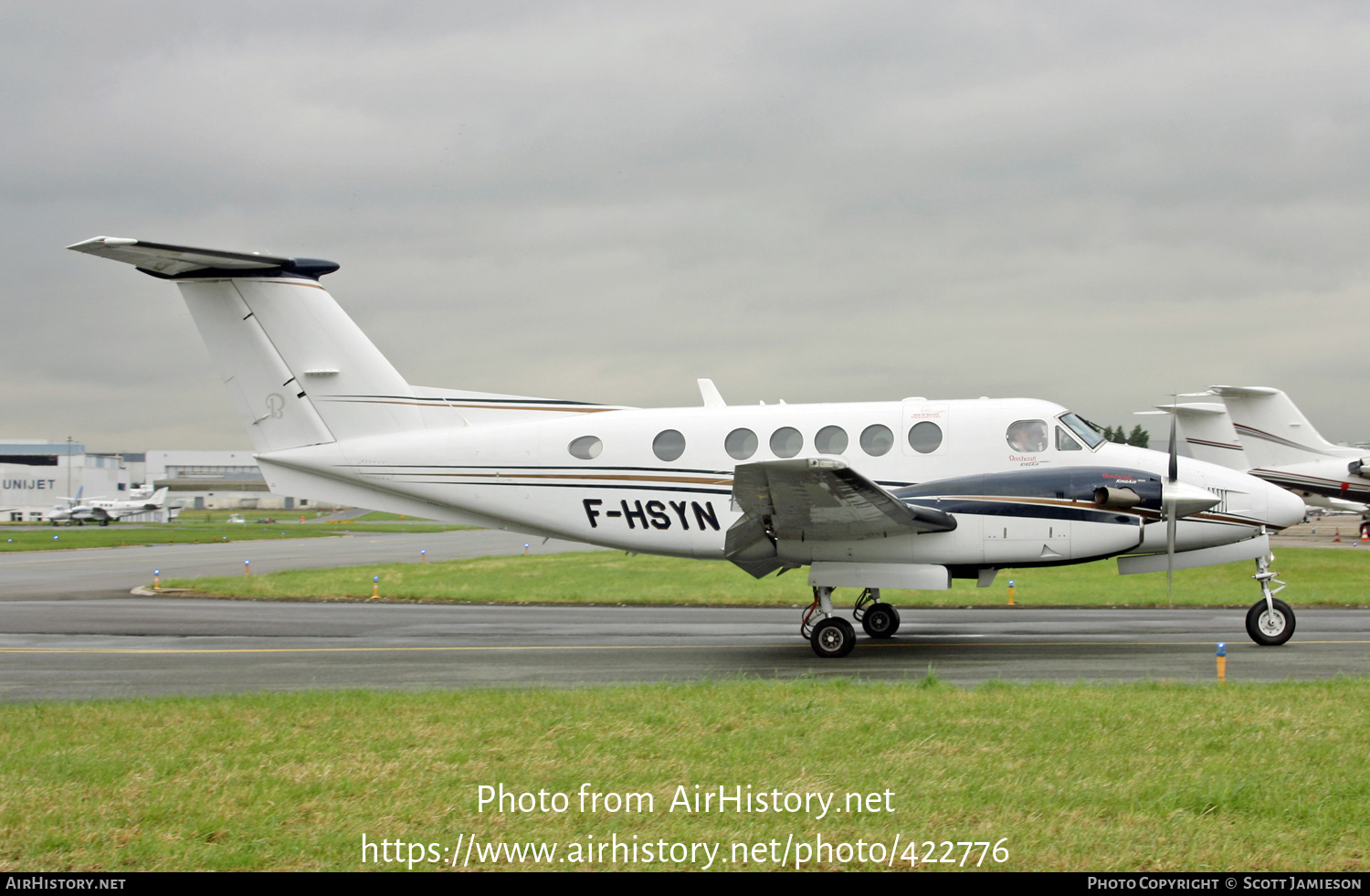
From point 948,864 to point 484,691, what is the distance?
5739 mm

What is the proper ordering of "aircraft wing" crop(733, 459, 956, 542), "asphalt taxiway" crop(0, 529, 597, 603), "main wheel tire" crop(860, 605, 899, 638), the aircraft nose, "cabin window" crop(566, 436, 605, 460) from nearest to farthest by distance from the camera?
"aircraft wing" crop(733, 459, 956, 542) < the aircraft nose < "cabin window" crop(566, 436, 605, 460) < "main wheel tire" crop(860, 605, 899, 638) < "asphalt taxiway" crop(0, 529, 597, 603)

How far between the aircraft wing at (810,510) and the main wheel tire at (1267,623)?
4.11 m

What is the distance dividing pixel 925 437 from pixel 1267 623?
16.3ft

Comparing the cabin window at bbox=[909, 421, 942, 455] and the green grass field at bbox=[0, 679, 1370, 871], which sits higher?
the cabin window at bbox=[909, 421, 942, 455]

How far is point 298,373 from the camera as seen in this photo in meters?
15.1

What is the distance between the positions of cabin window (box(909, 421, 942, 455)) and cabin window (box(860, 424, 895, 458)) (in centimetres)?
27

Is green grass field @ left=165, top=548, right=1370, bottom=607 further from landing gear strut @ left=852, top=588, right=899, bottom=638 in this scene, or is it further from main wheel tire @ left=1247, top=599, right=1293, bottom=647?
main wheel tire @ left=1247, top=599, right=1293, bottom=647

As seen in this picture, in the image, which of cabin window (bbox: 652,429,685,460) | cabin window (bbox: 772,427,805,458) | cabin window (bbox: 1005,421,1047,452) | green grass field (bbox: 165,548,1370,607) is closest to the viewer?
cabin window (bbox: 1005,421,1047,452)

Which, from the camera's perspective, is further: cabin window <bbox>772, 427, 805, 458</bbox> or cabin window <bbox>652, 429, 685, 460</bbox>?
cabin window <bbox>652, 429, 685, 460</bbox>

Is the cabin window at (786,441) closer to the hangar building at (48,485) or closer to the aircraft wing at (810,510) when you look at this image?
the aircraft wing at (810,510)

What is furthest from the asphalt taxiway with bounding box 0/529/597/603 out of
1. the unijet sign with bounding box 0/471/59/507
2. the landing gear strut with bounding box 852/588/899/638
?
the unijet sign with bounding box 0/471/59/507

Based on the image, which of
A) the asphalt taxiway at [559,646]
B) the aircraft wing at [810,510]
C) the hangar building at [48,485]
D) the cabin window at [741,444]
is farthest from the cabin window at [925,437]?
the hangar building at [48,485]

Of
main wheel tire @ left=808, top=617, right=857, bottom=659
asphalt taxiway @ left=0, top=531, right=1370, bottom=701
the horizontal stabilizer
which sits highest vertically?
the horizontal stabilizer

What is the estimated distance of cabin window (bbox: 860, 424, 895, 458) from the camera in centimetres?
1352
